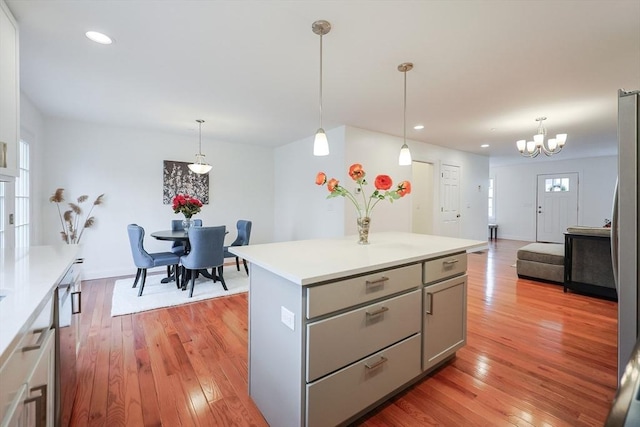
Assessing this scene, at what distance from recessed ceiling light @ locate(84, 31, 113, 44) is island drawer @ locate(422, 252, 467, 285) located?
2.77 m

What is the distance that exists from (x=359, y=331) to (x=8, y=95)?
2525 mm

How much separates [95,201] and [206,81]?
9.93ft

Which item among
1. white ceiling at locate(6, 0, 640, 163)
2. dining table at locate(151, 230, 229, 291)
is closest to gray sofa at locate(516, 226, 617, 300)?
white ceiling at locate(6, 0, 640, 163)

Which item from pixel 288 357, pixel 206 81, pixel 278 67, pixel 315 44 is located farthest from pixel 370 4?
pixel 288 357

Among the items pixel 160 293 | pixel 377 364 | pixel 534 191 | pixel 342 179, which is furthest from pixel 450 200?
pixel 160 293

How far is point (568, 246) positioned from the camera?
3799mm

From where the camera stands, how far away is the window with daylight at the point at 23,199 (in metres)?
3.35

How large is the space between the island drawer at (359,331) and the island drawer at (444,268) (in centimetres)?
15

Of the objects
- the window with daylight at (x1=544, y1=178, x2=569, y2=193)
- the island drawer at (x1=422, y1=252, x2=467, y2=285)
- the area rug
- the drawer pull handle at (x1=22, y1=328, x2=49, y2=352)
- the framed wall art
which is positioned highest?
the window with daylight at (x1=544, y1=178, x2=569, y2=193)

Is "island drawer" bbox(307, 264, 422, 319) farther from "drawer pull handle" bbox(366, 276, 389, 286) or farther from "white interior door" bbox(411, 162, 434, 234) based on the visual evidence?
"white interior door" bbox(411, 162, 434, 234)

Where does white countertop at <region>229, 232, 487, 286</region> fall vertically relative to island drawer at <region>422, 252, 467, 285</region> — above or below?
above

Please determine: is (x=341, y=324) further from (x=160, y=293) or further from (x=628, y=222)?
(x=160, y=293)

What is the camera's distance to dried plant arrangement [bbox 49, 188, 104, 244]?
4141 millimetres

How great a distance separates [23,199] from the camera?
3.50m
